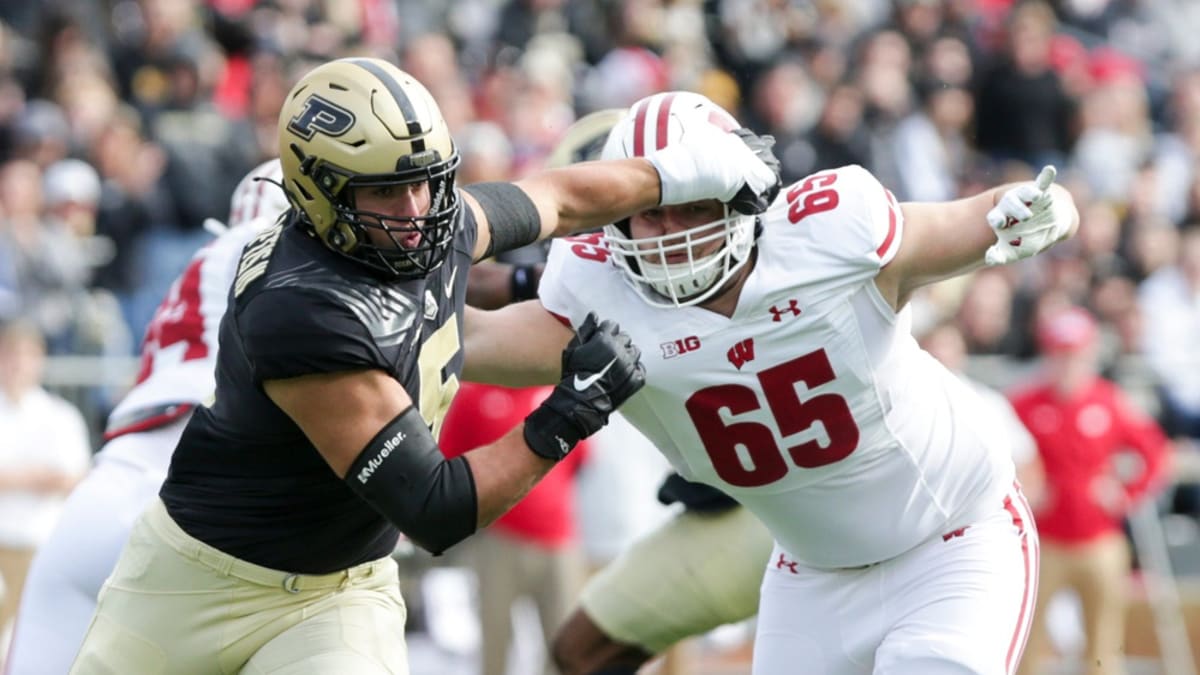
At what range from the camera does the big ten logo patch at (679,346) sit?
13.8 feet

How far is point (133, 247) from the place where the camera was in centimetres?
878

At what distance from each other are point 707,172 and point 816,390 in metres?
0.57

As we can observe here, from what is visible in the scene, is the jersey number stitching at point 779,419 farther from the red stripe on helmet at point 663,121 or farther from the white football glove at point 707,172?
the red stripe on helmet at point 663,121

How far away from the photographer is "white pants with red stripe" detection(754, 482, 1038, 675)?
4.14 m

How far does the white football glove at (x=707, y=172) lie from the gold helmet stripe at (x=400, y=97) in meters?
0.65

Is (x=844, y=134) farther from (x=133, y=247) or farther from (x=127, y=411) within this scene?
(x=127, y=411)

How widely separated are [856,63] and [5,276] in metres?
5.94

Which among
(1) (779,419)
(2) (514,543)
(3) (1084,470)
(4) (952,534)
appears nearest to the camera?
(1) (779,419)

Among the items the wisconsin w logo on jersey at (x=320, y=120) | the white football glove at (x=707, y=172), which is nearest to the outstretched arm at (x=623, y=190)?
the white football glove at (x=707, y=172)

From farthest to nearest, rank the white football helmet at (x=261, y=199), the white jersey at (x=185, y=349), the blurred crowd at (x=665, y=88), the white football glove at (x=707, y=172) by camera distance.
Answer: the blurred crowd at (x=665, y=88) → the white football helmet at (x=261, y=199) → the white jersey at (x=185, y=349) → the white football glove at (x=707, y=172)

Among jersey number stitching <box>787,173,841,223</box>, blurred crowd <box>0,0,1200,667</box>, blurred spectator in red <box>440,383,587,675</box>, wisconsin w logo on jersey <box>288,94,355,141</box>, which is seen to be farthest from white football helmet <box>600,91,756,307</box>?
blurred crowd <box>0,0,1200,667</box>

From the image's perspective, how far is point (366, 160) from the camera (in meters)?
3.74

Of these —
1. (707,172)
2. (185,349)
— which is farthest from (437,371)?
(185,349)

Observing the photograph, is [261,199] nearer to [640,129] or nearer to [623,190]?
[640,129]
